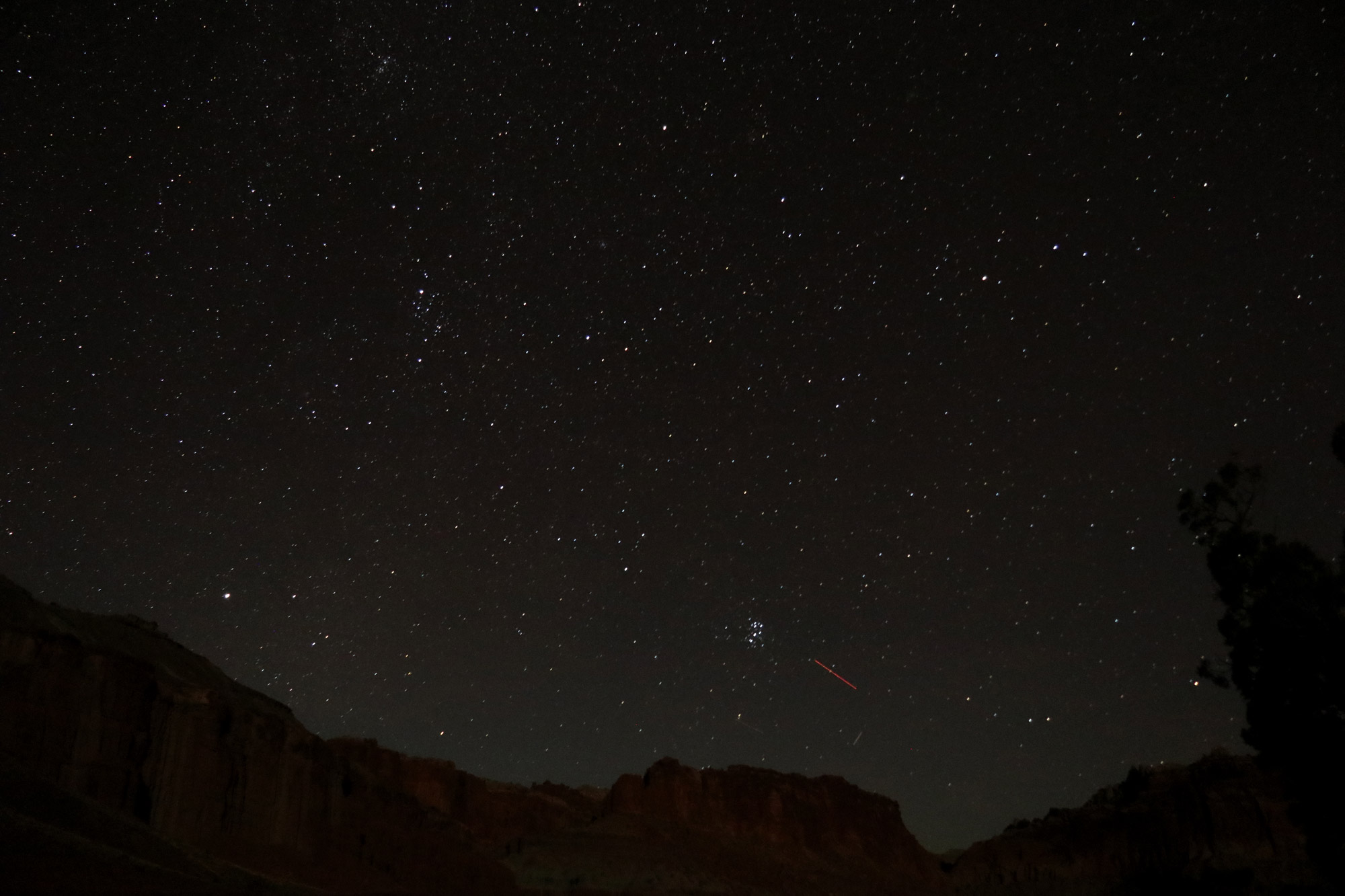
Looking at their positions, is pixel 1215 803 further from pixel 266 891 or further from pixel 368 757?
pixel 266 891

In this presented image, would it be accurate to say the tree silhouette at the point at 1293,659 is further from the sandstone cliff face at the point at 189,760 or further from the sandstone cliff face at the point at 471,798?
the sandstone cliff face at the point at 471,798

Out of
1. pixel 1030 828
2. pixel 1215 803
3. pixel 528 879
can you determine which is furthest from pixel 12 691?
pixel 1030 828

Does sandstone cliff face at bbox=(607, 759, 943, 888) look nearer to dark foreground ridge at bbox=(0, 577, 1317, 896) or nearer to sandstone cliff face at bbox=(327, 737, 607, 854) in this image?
dark foreground ridge at bbox=(0, 577, 1317, 896)

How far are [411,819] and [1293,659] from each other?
52412 mm

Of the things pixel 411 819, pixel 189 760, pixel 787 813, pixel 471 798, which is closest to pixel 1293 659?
pixel 189 760

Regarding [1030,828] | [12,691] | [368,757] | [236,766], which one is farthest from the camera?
[1030,828]

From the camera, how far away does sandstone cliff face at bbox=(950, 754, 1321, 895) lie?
3078 inches

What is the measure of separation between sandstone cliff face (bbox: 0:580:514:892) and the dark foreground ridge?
0.09 m

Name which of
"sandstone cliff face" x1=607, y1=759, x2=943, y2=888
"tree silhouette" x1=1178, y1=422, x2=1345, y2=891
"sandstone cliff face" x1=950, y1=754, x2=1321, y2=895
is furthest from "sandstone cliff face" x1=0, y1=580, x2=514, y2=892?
"sandstone cliff face" x1=950, y1=754, x2=1321, y2=895

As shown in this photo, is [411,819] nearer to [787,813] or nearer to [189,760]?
[189,760]

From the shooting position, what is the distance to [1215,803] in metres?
86.6

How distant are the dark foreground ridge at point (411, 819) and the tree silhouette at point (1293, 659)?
16050mm

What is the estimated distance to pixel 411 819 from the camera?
57.8 metres

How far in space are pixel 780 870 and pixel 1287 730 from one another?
8021cm
